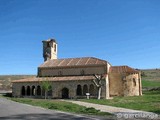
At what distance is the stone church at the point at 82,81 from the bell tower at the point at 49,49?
684 centimetres

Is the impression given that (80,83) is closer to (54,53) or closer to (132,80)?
(132,80)

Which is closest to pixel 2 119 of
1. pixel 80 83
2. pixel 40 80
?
pixel 80 83

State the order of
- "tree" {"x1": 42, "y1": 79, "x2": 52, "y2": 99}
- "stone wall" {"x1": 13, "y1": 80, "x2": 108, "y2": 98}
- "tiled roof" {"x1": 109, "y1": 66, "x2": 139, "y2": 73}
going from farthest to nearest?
"tiled roof" {"x1": 109, "y1": 66, "x2": 139, "y2": 73} → "stone wall" {"x1": 13, "y1": 80, "x2": 108, "y2": 98} → "tree" {"x1": 42, "y1": 79, "x2": 52, "y2": 99}

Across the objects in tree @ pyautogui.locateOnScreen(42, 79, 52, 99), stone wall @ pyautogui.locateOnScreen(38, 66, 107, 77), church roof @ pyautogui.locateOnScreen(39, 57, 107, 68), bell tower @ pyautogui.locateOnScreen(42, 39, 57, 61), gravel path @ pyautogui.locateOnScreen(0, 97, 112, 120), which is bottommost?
gravel path @ pyautogui.locateOnScreen(0, 97, 112, 120)

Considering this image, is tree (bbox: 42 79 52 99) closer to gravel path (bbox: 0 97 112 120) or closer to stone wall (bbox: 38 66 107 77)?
stone wall (bbox: 38 66 107 77)

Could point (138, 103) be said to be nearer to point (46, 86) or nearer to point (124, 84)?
point (124, 84)

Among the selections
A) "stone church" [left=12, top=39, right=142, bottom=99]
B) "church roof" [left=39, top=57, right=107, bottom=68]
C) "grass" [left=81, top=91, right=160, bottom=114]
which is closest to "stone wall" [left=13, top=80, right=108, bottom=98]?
"stone church" [left=12, top=39, right=142, bottom=99]

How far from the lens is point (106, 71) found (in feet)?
151

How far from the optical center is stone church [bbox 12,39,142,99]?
146 ft

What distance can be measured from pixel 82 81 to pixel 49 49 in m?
16.8

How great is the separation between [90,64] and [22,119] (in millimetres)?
33915

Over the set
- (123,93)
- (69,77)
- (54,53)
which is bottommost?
(123,93)

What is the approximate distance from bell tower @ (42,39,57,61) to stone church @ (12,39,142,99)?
684cm

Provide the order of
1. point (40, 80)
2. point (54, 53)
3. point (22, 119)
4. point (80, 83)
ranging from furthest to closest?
point (54, 53) < point (40, 80) < point (80, 83) < point (22, 119)
